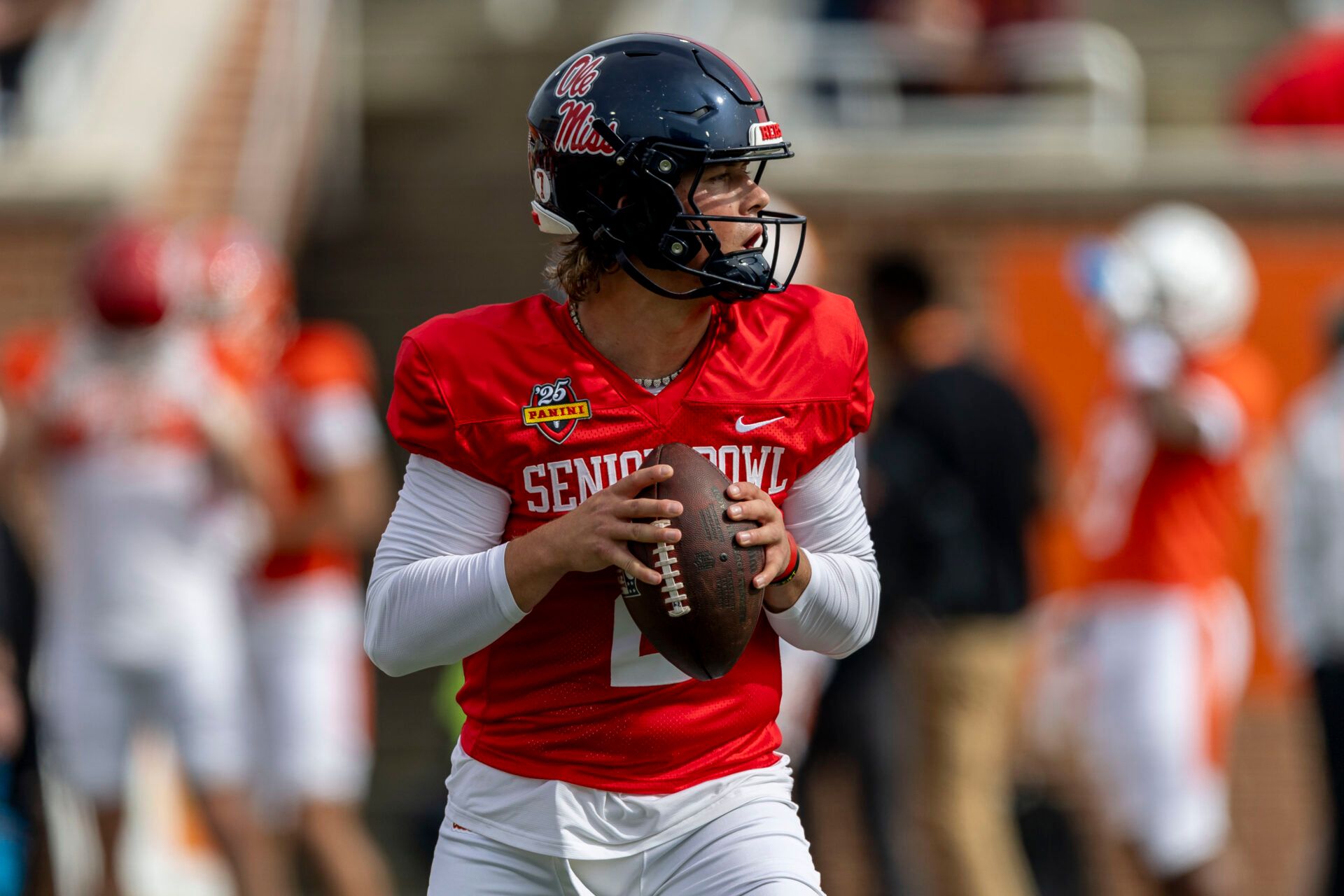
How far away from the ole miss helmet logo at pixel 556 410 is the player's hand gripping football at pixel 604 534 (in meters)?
0.14

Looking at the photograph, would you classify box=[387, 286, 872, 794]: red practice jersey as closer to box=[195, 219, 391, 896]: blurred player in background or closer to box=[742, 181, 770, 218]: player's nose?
box=[742, 181, 770, 218]: player's nose

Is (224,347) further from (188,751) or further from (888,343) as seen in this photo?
(888,343)

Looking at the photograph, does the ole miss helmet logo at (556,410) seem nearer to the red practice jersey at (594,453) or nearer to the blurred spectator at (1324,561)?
the red practice jersey at (594,453)

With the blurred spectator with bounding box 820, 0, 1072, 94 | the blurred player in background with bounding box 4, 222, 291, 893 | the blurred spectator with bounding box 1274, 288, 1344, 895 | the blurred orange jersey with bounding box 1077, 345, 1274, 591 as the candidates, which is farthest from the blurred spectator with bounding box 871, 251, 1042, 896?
the blurred spectator with bounding box 820, 0, 1072, 94

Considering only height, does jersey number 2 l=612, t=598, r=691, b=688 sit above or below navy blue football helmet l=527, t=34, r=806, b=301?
below

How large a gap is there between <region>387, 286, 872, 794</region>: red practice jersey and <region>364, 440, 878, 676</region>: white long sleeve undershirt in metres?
0.05

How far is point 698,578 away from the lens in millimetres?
2980

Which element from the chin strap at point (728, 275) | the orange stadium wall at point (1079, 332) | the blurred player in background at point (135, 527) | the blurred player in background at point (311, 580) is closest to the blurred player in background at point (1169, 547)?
the orange stadium wall at point (1079, 332)

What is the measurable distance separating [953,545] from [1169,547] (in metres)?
0.73

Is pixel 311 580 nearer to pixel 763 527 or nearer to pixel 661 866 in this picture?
pixel 661 866

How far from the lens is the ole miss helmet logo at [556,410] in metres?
3.12

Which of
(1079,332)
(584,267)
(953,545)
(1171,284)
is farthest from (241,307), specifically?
(584,267)

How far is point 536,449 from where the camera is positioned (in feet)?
10.3

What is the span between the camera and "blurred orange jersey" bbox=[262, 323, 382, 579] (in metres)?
7.16
